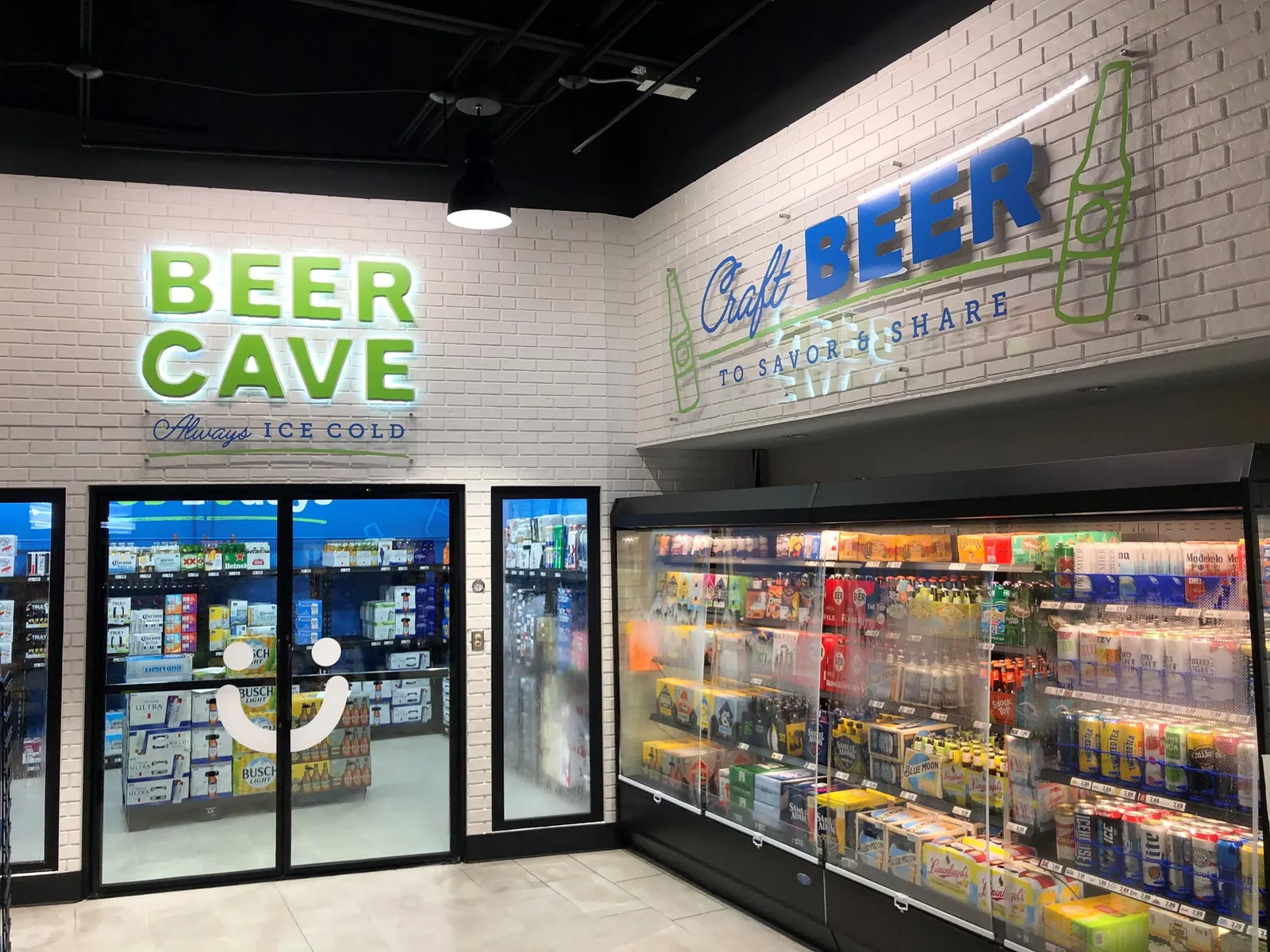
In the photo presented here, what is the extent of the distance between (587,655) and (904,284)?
3282 millimetres

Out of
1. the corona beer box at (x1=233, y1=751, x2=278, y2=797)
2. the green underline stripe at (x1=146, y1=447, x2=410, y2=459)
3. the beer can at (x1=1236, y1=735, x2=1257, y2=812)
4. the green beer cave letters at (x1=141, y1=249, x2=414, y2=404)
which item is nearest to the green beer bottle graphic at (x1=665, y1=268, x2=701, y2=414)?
the green beer cave letters at (x1=141, y1=249, x2=414, y2=404)

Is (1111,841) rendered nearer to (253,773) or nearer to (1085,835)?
(1085,835)

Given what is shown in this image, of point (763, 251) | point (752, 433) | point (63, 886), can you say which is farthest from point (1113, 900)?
point (63, 886)

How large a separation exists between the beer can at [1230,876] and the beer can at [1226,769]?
0.11m

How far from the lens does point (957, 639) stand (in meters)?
4.02

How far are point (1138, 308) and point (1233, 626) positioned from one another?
1034 mm

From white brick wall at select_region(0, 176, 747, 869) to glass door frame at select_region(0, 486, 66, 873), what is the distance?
4 centimetres

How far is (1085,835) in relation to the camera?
135 inches

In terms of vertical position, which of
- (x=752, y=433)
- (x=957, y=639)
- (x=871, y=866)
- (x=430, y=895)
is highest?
(x=752, y=433)

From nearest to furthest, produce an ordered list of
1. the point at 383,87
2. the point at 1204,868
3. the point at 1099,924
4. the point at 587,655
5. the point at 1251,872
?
the point at 1251,872, the point at 1204,868, the point at 1099,924, the point at 383,87, the point at 587,655

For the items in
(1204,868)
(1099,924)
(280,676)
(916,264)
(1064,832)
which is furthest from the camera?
(280,676)

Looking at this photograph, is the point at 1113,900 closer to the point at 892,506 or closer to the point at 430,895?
the point at 892,506

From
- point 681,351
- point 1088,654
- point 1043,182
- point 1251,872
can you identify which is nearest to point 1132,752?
point 1088,654

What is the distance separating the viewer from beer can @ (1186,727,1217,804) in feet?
9.99
